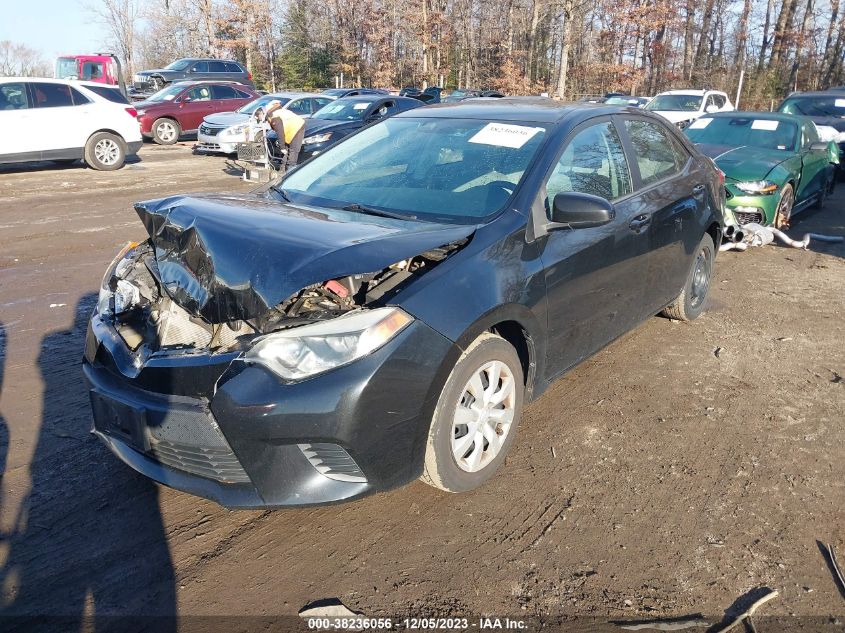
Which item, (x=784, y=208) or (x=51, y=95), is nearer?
(x=784, y=208)

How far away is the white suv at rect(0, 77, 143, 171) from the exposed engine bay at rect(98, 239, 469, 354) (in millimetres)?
11678

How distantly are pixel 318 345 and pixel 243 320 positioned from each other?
357 millimetres

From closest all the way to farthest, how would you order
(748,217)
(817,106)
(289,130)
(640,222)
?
(640,222) → (748,217) → (289,130) → (817,106)

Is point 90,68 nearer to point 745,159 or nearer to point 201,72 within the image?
point 201,72

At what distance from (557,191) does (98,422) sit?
2.50m

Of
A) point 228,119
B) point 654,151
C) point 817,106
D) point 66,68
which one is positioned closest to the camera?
point 654,151

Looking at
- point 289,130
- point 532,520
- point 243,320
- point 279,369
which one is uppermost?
point 289,130

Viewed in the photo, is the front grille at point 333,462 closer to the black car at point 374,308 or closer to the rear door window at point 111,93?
the black car at point 374,308

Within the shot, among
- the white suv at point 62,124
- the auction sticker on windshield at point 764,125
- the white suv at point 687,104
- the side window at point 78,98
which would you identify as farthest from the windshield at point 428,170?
the white suv at point 687,104

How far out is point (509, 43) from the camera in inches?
1684

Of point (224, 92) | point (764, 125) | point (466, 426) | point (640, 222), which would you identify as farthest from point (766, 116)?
point (224, 92)

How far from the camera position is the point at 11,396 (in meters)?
4.08

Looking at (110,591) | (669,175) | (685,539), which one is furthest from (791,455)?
(110,591)

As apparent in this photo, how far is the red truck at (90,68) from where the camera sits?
2303cm
